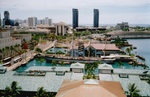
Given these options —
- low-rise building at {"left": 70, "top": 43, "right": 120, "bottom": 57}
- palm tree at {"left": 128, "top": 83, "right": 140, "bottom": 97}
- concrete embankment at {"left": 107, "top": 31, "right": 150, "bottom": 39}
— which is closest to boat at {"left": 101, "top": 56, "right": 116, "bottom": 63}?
low-rise building at {"left": 70, "top": 43, "right": 120, "bottom": 57}

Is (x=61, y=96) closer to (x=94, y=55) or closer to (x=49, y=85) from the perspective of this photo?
(x=49, y=85)

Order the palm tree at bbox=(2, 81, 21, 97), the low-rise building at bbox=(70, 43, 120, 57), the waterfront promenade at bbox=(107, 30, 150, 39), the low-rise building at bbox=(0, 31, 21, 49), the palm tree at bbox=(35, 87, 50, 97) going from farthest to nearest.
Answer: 1. the waterfront promenade at bbox=(107, 30, 150, 39)
2. the low-rise building at bbox=(70, 43, 120, 57)
3. the low-rise building at bbox=(0, 31, 21, 49)
4. the palm tree at bbox=(2, 81, 21, 97)
5. the palm tree at bbox=(35, 87, 50, 97)

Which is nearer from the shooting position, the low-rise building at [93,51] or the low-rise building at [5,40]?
the low-rise building at [5,40]

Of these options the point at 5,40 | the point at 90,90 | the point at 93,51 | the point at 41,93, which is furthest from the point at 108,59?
the point at 90,90

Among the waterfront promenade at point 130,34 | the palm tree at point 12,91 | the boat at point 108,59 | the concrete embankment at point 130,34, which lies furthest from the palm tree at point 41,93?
the concrete embankment at point 130,34

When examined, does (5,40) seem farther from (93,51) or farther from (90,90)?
(90,90)

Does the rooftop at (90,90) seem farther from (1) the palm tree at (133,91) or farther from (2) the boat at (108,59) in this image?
(2) the boat at (108,59)

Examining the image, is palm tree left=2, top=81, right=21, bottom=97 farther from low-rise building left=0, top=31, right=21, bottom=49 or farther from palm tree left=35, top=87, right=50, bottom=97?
low-rise building left=0, top=31, right=21, bottom=49

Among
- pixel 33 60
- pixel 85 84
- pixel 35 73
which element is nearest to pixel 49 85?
pixel 35 73
